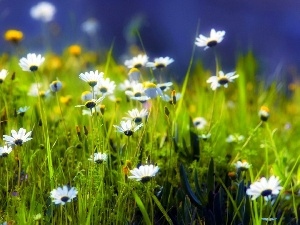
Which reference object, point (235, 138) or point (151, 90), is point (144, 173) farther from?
point (235, 138)

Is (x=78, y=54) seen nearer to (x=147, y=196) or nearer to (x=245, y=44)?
(x=245, y=44)

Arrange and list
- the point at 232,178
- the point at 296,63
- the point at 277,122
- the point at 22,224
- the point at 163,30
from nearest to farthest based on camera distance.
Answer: the point at 22,224
the point at 232,178
the point at 277,122
the point at 296,63
the point at 163,30

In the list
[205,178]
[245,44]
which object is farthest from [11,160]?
[245,44]

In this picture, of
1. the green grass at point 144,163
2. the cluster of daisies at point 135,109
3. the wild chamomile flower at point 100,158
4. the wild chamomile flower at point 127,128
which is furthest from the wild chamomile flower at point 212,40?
the wild chamomile flower at point 100,158

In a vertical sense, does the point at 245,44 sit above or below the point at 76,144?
above

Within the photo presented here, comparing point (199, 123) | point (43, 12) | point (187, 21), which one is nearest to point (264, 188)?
point (199, 123)

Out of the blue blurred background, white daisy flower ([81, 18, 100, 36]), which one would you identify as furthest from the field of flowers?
the blue blurred background

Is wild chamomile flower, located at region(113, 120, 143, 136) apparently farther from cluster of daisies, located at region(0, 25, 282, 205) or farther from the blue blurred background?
the blue blurred background

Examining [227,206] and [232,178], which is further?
[232,178]
